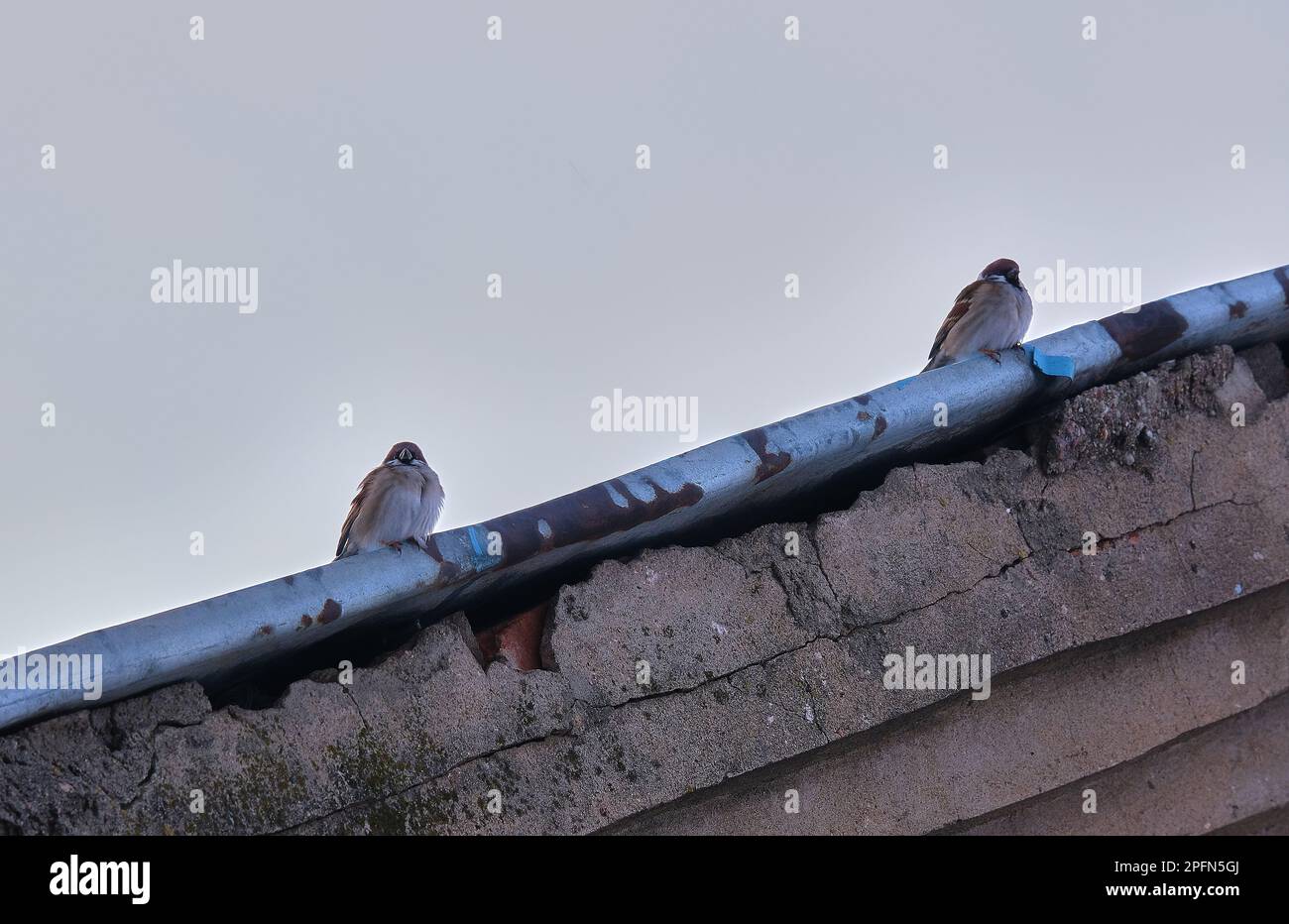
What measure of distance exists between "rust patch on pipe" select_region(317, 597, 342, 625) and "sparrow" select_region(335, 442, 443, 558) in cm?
78

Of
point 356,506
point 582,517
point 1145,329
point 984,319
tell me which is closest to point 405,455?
point 356,506

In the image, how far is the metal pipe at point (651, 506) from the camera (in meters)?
3.36

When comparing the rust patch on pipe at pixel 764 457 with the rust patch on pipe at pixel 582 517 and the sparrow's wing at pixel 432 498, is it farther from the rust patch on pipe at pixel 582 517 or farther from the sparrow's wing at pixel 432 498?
the sparrow's wing at pixel 432 498

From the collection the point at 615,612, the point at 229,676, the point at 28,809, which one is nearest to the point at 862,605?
the point at 615,612

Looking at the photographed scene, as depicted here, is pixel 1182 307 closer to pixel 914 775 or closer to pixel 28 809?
pixel 914 775

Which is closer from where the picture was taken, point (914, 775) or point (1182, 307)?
point (914, 775)

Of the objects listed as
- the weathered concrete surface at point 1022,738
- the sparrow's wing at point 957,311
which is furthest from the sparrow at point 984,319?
the weathered concrete surface at point 1022,738

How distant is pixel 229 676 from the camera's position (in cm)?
369

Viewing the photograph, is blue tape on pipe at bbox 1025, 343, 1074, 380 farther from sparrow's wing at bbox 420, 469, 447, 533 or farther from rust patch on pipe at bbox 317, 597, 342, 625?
rust patch on pipe at bbox 317, 597, 342, 625

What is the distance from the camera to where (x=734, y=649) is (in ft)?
13.2

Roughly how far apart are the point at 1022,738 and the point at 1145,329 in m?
1.44
